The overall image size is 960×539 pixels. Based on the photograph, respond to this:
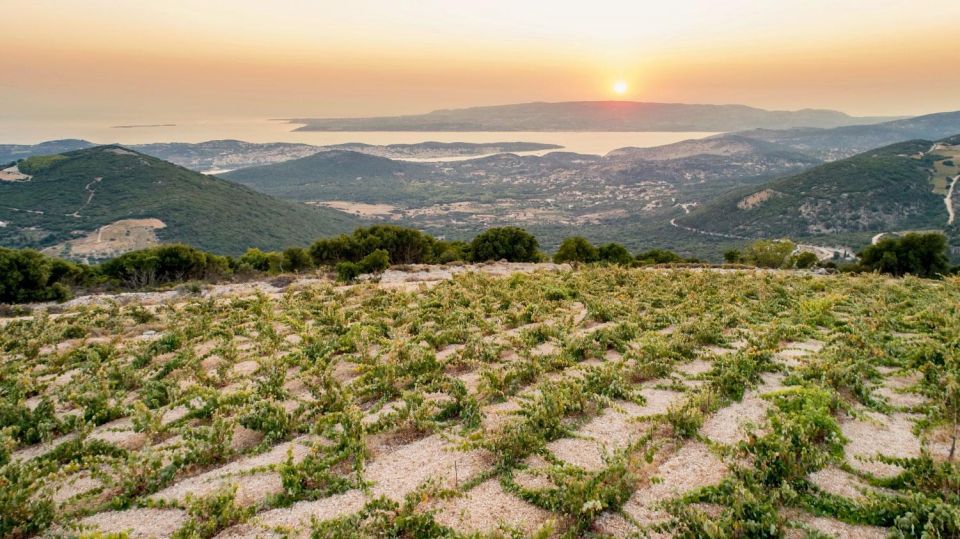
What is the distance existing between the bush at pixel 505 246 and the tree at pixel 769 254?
82.2ft

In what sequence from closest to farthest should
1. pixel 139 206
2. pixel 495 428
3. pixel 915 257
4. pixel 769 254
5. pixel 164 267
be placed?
pixel 495 428, pixel 164 267, pixel 915 257, pixel 769 254, pixel 139 206

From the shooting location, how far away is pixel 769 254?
48.6m

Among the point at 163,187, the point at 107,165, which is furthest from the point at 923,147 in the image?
the point at 107,165

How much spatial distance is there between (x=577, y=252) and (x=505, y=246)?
640cm

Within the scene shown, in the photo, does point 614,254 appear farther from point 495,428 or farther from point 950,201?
point 950,201

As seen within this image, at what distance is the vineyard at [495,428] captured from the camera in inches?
193

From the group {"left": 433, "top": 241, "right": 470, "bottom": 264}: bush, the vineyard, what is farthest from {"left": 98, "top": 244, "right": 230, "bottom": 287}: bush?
the vineyard

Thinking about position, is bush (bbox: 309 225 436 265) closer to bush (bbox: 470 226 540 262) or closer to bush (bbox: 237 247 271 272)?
bush (bbox: 470 226 540 262)

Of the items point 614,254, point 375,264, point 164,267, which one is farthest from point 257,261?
point 614,254

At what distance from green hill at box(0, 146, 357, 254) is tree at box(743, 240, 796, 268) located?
10132cm

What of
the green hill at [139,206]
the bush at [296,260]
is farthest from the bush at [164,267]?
the green hill at [139,206]

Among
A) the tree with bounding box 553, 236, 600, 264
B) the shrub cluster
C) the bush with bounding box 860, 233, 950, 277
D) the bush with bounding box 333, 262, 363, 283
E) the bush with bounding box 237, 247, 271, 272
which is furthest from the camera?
the bush with bounding box 237, 247, 271, 272

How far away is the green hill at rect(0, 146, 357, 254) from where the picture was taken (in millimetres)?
103375

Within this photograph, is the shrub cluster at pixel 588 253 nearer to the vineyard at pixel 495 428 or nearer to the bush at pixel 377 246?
the bush at pixel 377 246
